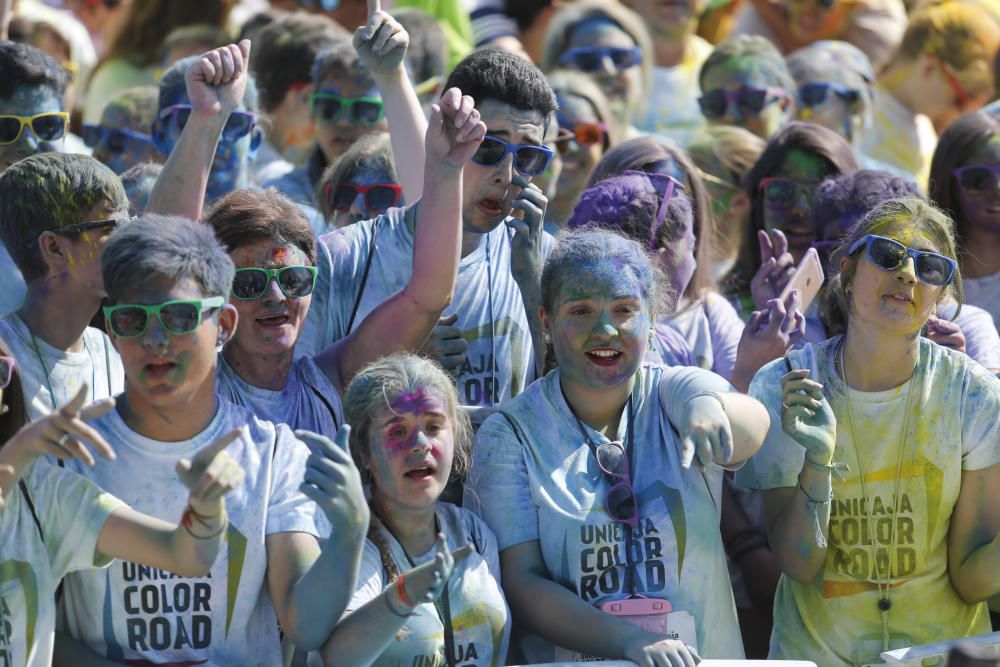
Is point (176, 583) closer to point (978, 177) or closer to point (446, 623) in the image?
point (446, 623)

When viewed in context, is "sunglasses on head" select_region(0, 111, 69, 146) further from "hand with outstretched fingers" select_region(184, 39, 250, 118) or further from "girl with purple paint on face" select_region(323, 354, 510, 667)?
"girl with purple paint on face" select_region(323, 354, 510, 667)

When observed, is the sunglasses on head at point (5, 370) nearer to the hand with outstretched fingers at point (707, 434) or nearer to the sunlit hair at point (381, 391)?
the sunlit hair at point (381, 391)

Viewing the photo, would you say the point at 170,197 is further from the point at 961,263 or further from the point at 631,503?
the point at 961,263

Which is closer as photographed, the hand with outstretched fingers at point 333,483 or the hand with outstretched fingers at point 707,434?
the hand with outstretched fingers at point 333,483

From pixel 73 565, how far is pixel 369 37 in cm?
172

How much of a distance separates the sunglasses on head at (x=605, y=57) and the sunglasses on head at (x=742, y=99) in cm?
42

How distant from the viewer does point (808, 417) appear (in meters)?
3.97

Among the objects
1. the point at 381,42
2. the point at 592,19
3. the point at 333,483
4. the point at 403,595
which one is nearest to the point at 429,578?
the point at 403,595

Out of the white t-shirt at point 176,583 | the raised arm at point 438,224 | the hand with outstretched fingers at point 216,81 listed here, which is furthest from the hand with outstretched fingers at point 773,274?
the white t-shirt at point 176,583

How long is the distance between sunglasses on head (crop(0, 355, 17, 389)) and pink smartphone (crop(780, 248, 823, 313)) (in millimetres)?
2083

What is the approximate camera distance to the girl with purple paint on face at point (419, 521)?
12.4ft

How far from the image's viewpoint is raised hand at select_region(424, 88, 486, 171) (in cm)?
402

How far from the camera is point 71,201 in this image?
13.4 feet

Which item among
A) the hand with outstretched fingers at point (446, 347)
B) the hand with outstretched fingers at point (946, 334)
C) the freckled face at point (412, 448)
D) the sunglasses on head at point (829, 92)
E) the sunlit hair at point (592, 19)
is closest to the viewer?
the freckled face at point (412, 448)
